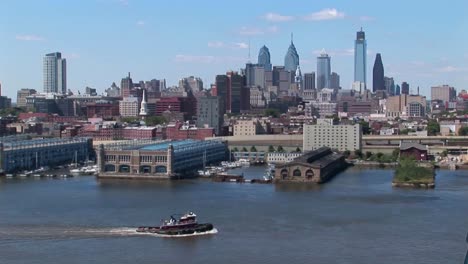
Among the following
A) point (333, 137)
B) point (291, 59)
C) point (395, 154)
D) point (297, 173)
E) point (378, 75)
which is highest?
point (291, 59)

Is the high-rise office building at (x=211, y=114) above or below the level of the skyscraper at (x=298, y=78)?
below

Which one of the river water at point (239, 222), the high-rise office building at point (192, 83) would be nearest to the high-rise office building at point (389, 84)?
the high-rise office building at point (192, 83)

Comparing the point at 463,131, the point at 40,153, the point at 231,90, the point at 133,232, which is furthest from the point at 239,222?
the point at 231,90

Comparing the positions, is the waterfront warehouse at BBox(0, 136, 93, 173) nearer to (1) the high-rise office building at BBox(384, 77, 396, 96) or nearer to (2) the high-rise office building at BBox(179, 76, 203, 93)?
(2) the high-rise office building at BBox(179, 76, 203, 93)

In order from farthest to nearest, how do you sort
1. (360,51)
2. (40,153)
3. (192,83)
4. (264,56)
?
1. (360,51)
2. (264,56)
3. (192,83)
4. (40,153)

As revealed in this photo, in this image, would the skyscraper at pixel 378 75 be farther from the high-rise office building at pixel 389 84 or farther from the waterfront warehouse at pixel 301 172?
the waterfront warehouse at pixel 301 172

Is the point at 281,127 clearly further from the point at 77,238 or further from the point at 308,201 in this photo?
the point at 77,238

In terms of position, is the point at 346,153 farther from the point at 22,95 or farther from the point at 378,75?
the point at 378,75
